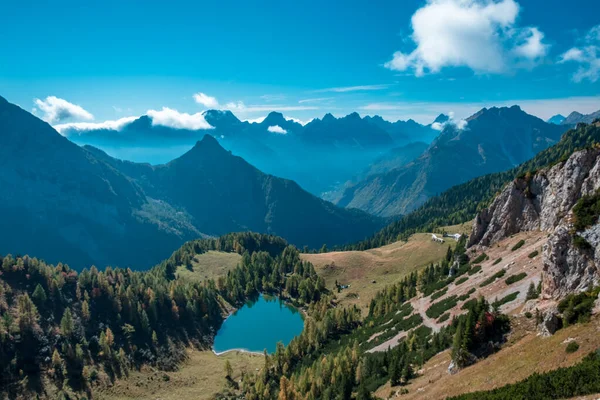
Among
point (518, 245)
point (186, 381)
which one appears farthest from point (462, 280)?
point (186, 381)

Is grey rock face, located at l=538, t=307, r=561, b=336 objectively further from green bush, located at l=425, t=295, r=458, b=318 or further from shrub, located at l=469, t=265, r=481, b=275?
shrub, located at l=469, t=265, r=481, b=275

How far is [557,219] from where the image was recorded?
83.0 meters

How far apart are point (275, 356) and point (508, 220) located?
3141 inches

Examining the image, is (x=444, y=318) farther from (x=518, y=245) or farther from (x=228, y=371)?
(x=228, y=371)

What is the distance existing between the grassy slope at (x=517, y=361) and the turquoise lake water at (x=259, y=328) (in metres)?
110

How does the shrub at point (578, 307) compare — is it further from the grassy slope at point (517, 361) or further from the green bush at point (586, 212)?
the green bush at point (586, 212)

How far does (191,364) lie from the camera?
137m

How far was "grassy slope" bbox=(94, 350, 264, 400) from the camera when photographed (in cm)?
11206

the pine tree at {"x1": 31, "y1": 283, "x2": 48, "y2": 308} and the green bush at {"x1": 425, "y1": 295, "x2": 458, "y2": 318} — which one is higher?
the pine tree at {"x1": 31, "y1": 283, "x2": 48, "y2": 308}

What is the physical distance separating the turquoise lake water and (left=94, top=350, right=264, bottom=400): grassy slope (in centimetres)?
1476

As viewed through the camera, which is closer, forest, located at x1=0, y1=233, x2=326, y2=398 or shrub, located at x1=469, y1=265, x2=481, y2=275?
shrub, located at x1=469, y1=265, x2=481, y2=275

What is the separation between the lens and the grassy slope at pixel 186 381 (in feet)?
368

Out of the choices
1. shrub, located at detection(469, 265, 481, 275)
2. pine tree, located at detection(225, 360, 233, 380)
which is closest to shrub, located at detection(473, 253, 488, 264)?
shrub, located at detection(469, 265, 481, 275)

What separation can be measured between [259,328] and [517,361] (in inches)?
5689
